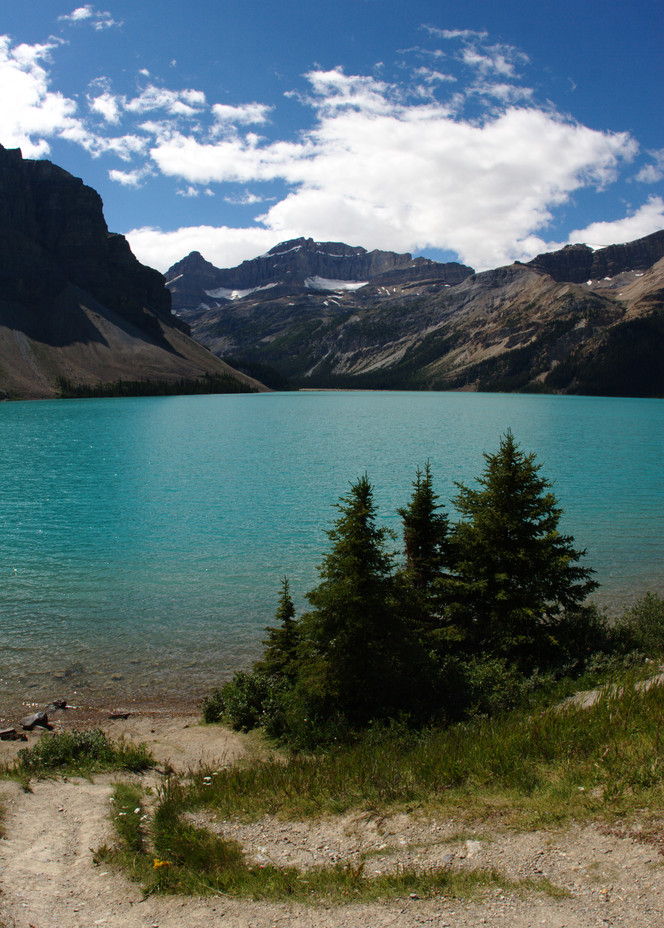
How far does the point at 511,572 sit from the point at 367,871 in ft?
42.7

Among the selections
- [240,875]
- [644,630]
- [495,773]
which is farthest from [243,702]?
[644,630]

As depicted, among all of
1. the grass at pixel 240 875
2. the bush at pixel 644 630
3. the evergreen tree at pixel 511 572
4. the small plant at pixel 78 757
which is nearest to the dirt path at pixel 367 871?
the grass at pixel 240 875

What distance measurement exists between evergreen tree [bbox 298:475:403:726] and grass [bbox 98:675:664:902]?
237 centimetres

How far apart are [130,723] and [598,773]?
1350cm

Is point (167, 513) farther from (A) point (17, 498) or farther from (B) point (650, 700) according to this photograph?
(B) point (650, 700)

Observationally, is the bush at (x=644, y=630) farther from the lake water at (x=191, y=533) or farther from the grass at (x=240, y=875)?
the grass at (x=240, y=875)

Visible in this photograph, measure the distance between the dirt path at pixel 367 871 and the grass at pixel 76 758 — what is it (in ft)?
8.39

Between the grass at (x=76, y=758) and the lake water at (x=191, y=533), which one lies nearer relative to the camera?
the grass at (x=76, y=758)

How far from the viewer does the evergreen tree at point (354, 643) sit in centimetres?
1545

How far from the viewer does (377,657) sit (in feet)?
51.0

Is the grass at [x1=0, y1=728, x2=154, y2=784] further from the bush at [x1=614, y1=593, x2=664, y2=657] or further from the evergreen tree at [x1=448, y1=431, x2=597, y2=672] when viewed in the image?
the bush at [x1=614, y1=593, x2=664, y2=657]

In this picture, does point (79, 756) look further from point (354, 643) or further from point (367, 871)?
point (367, 871)

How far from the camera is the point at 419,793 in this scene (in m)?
9.75

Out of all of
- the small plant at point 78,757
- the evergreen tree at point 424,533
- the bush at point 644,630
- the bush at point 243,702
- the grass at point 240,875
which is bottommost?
the bush at point 243,702
